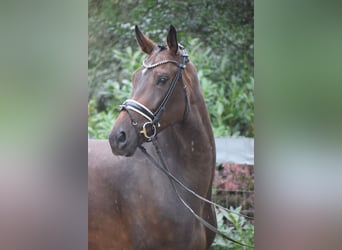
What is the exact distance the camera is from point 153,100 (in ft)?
8.41

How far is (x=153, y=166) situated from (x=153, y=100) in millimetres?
397

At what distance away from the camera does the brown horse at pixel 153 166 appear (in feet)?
8.44

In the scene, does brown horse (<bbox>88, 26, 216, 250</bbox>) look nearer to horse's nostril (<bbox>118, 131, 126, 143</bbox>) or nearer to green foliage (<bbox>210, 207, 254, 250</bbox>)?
horse's nostril (<bbox>118, 131, 126, 143</bbox>)

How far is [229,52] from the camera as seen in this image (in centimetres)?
337

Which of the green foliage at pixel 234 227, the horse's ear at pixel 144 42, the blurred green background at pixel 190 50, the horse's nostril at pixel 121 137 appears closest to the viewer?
the horse's nostril at pixel 121 137

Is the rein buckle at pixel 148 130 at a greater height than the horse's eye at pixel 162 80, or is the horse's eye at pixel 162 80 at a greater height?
the horse's eye at pixel 162 80

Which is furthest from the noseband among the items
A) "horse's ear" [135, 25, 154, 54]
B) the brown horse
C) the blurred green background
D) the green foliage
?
the green foliage

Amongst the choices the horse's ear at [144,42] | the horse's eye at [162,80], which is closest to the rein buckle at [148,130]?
the horse's eye at [162,80]

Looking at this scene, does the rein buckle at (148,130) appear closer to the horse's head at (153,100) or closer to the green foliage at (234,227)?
the horse's head at (153,100)

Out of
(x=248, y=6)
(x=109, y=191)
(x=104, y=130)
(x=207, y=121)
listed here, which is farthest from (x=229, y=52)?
(x=109, y=191)

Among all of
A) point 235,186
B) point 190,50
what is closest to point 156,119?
point 190,50

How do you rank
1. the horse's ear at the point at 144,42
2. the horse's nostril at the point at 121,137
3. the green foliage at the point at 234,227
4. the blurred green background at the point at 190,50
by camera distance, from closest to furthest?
the horse's nostril at the point at 121,137 < the horse's ear at the point at 144,42 < the green foliage at the point at 234,227 < the blurred green background at the point at 190,50
